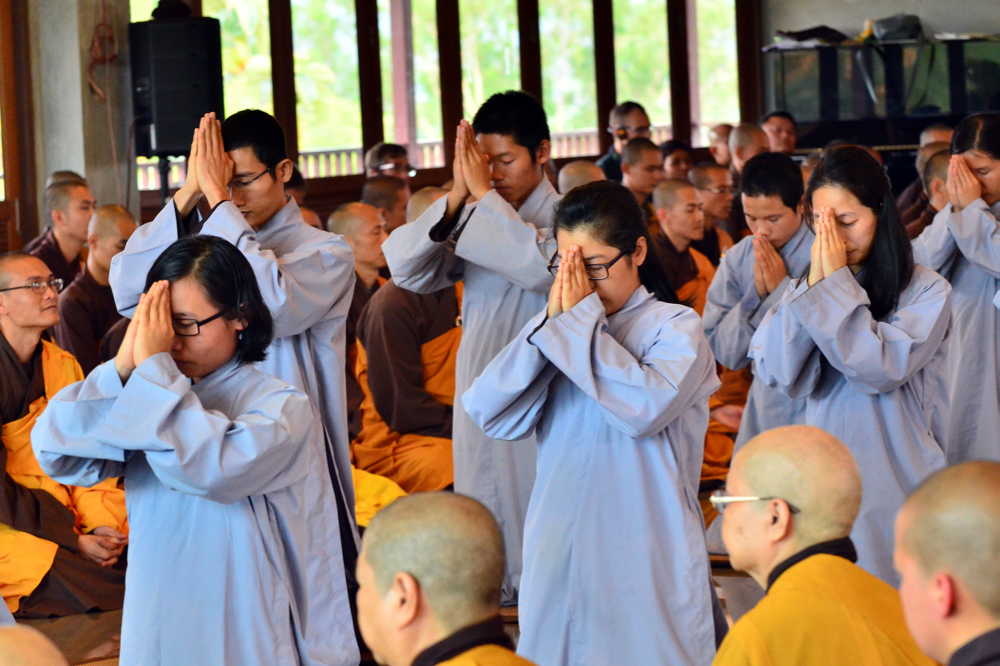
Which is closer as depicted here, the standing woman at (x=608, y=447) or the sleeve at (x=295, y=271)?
the standing woman at (x=608, y=447)

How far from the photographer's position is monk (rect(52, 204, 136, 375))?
199 inches

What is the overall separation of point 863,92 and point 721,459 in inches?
246

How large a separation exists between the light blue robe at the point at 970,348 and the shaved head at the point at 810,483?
242 cm

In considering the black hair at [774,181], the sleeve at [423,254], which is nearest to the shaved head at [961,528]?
the sleeve at [423,254]

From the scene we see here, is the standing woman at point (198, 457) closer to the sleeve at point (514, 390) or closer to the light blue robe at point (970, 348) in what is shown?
the sleeve at point (514, 390)

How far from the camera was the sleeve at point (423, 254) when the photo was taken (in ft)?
10.2

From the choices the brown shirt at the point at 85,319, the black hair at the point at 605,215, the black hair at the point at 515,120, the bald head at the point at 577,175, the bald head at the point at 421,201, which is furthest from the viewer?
the bald head at the point at 577,175

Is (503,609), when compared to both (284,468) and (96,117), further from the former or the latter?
(96,117)

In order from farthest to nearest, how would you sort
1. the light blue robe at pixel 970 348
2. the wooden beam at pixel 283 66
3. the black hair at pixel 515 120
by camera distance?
the wooden beam at pixel 283 66
the light blue robe at pixel 970 348
the black hair at pixel 515 120

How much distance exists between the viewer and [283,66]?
26.4 ft

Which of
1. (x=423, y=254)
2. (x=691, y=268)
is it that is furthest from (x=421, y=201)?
(x=423, y=254)

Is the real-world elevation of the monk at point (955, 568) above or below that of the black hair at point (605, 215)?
below

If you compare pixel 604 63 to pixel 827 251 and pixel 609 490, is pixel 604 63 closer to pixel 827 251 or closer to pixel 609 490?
pixel 827 251

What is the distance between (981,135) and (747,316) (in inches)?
36.6
